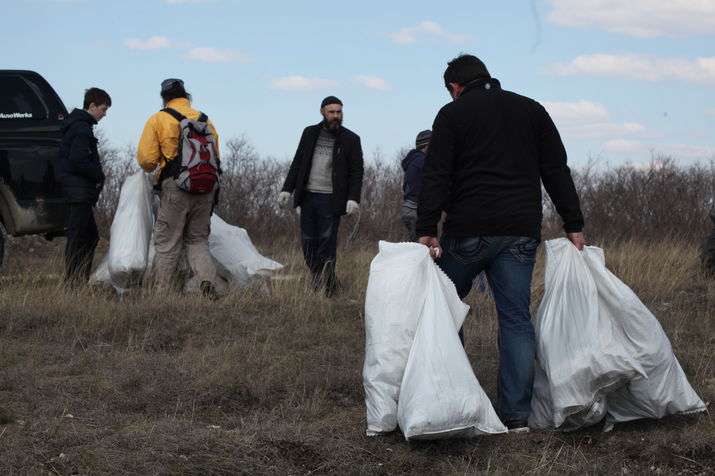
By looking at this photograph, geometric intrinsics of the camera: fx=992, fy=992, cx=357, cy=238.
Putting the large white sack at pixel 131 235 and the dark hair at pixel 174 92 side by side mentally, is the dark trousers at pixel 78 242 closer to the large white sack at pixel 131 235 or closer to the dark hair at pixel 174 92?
the large white sack at pixel 131 235

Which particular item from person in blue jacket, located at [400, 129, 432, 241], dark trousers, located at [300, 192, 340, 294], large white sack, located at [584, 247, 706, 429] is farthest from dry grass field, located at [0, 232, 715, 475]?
person in blue jacket, located at [400, 129, 432, 241]

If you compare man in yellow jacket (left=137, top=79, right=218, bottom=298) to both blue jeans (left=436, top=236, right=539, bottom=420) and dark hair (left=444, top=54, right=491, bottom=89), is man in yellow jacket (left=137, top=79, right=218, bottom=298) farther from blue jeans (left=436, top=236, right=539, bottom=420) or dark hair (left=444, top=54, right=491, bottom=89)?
blue jeans (left=436, top=236, right=539, bottom=420)

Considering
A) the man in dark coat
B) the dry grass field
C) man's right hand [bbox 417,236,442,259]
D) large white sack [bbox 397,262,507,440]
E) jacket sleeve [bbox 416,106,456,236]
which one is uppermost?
jacket sleeve [bbox 416,106,456,236]

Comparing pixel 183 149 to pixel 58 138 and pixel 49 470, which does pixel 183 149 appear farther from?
pixel 49 470

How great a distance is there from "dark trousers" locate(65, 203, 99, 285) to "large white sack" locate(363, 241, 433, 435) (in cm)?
389

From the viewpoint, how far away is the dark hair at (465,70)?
Answer: 430 centimetres

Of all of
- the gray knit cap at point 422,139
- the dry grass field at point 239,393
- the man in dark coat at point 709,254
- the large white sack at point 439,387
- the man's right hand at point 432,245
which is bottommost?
the dry grass field at point 239,393

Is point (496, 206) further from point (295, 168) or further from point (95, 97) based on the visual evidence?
point (95, 97)

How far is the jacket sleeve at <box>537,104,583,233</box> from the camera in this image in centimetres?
428

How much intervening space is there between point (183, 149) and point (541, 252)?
514 cm

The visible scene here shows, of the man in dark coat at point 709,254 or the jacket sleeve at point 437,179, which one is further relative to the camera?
the man in dark coat at point 709,254

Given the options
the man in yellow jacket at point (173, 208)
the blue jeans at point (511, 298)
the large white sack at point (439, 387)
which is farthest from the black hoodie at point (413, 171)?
the large white sack at point (439, 387)

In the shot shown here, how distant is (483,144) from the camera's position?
413 centimetres

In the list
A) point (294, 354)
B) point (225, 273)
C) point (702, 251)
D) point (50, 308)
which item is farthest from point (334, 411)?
point (702, 251)
